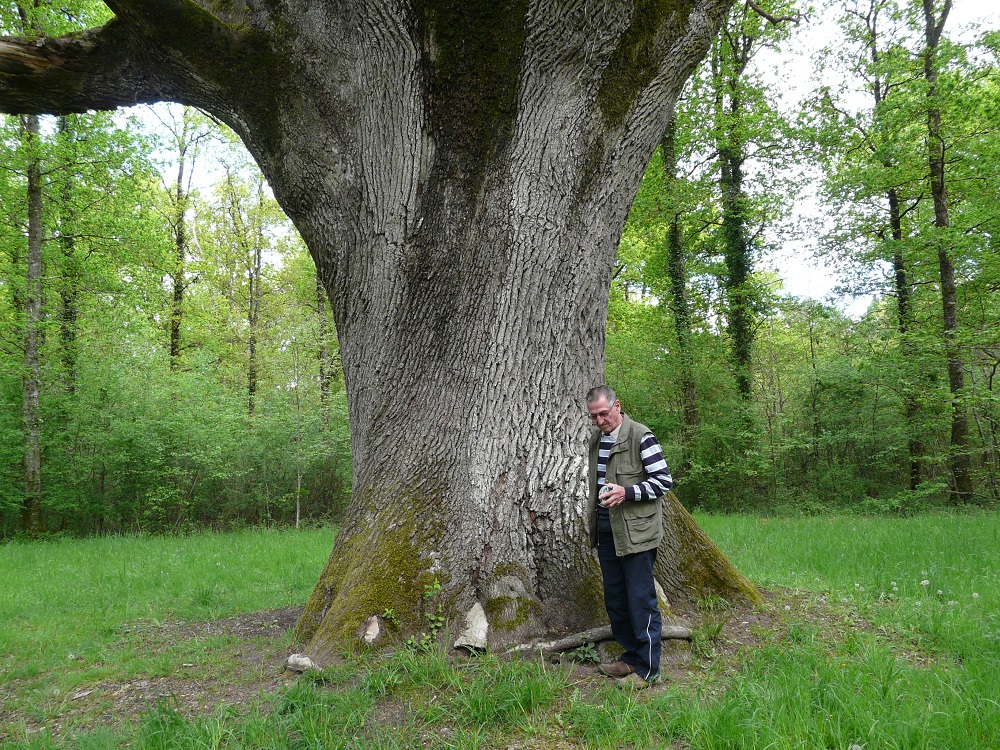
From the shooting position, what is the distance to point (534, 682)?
10.3ft

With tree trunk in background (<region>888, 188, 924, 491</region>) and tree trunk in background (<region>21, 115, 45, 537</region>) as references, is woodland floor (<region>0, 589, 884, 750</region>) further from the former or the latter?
tree trunk in background (<region>888, 188, 924, 491</region>)

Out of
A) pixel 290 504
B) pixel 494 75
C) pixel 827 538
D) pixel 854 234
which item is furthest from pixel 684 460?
pixel 494 75

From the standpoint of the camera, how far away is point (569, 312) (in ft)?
13.7

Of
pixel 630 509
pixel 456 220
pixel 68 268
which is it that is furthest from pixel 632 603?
pixel 68 268

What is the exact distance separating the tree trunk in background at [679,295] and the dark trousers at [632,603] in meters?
12.1

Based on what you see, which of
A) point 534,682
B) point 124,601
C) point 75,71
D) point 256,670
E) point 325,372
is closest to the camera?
point 534,682

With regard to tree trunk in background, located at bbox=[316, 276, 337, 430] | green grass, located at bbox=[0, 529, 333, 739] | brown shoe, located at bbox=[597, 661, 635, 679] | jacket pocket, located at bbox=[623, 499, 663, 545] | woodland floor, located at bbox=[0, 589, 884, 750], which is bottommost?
green grass, located at bbox=[0, 529, 333, 739]

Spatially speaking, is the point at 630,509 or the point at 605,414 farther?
the point at 605,414

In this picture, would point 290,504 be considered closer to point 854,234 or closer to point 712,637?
point 712,637

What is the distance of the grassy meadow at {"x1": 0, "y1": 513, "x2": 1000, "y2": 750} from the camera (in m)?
2.76

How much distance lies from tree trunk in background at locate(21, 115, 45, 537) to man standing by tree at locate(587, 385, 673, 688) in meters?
14.2

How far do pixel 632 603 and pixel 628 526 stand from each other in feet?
1.45

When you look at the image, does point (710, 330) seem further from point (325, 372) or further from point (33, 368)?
point (33, 368)

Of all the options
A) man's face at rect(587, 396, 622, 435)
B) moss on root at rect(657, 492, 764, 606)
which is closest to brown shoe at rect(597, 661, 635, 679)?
moss on root at rect(657, 492, 764, 606)
